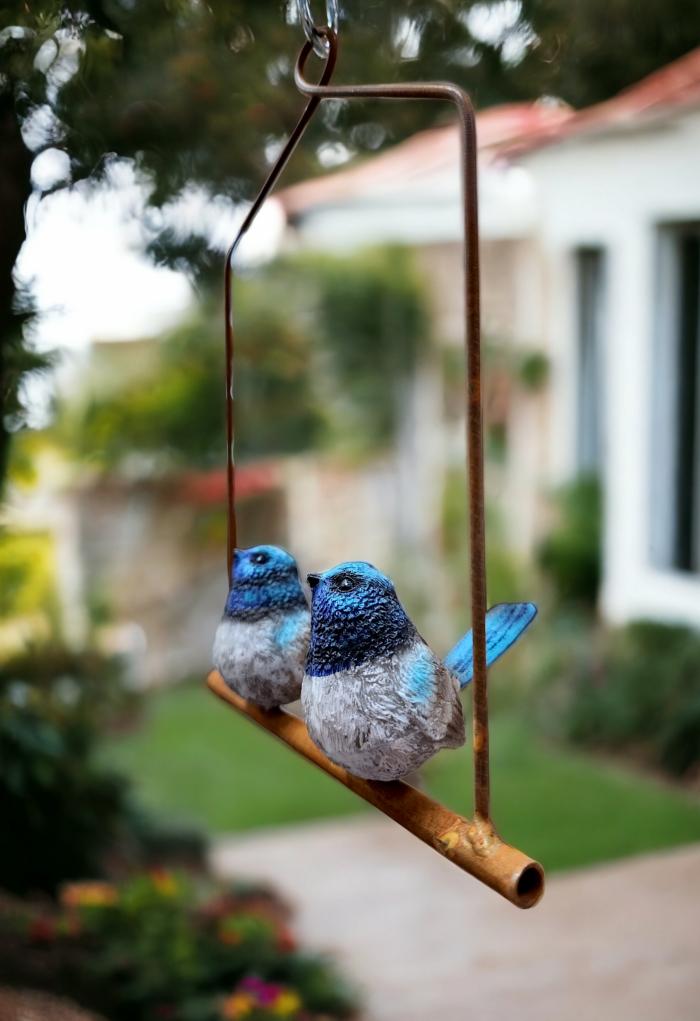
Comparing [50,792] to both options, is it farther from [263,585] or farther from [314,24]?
[314,24]

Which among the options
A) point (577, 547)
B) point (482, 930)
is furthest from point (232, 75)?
point (577, 547)

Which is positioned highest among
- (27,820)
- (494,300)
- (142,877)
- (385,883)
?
(494,300)

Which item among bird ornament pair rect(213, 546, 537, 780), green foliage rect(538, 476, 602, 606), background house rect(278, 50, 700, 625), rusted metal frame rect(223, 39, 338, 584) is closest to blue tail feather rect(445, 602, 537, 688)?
bird ornament pair rect(213, 546, 537, 780)

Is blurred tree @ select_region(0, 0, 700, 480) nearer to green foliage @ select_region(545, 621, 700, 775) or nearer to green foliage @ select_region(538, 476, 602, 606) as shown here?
green foliage @ select_region(545, 621, 700, 775)

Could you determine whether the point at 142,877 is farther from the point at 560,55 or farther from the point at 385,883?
the point at 560,55

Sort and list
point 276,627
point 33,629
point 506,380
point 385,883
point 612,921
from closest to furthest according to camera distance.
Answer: point 276,627 < point 612,921 < point 385,883 < point 33,629 < point 506,380

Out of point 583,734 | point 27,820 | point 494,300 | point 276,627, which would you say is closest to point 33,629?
point 27,820

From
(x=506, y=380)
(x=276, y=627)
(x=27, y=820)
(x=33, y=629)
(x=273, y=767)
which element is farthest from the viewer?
(x=506, y=380)

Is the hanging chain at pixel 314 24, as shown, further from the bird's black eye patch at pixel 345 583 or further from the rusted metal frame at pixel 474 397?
the bird's black eye patch at pixel 345 583
